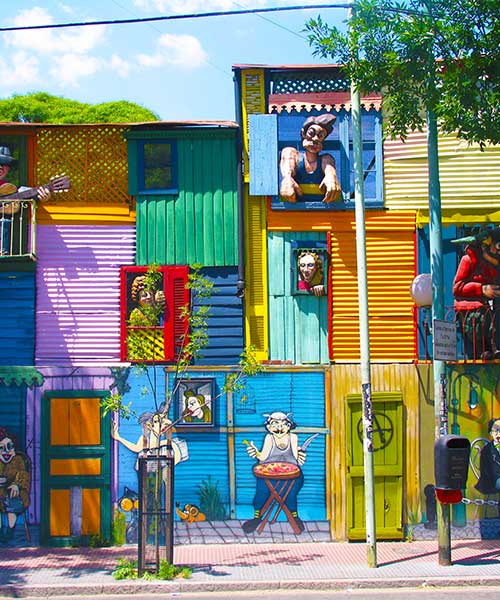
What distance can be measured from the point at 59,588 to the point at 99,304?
456 cm

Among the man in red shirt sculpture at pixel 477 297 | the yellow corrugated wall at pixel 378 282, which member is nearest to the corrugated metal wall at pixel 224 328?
the yellow corrugated wall at pixel 378 282

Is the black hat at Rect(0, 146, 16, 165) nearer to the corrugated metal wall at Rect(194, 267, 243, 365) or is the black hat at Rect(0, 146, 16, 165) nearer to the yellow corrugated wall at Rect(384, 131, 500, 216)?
the corrugated metal wall at Rect(194, 267, 243, 365)

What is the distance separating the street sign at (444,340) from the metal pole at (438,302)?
13 centimetres

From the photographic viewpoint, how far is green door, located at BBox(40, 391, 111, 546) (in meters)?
13.4

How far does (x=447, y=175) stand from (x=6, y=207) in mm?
6918

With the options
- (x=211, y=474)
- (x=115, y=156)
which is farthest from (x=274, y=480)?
(x=115, y=156)

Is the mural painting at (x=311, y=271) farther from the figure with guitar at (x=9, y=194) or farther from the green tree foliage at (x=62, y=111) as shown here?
the green tree foliage at (x=62, y=111)

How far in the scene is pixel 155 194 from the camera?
14.0 metres

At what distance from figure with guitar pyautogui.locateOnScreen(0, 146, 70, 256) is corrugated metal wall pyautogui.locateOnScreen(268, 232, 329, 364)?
12.0ft

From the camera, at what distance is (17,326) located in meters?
13.8

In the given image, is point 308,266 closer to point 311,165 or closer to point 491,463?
point 311,165

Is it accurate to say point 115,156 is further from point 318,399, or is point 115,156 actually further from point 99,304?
point 318,399

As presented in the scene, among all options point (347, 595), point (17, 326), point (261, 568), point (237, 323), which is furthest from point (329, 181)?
point (347, 595)

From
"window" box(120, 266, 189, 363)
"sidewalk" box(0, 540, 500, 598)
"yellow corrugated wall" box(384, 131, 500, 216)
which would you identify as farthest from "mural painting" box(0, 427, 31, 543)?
"yellow corrugated wall" box(384, 131, 500, 216)
